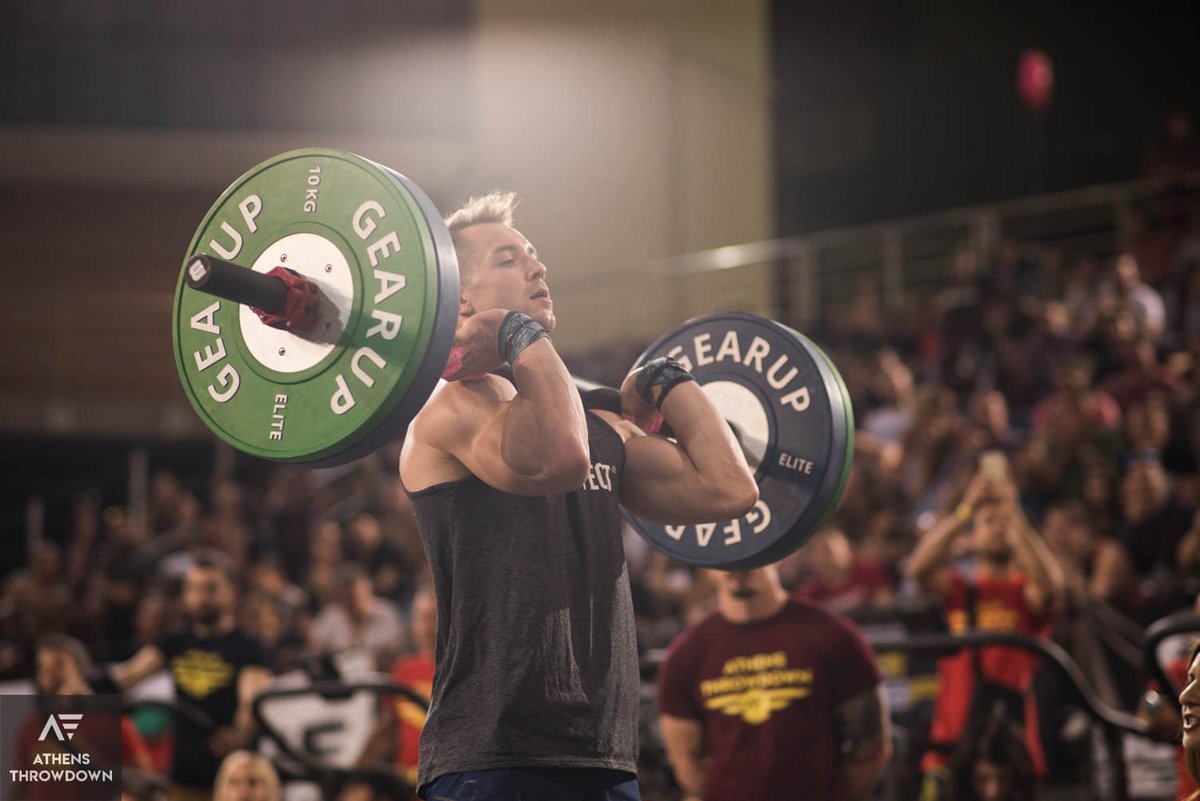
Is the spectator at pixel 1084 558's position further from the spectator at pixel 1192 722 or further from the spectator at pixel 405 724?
the spectator at pixel 1192 722

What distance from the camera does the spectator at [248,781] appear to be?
5.28 metres

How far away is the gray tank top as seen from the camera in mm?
2502

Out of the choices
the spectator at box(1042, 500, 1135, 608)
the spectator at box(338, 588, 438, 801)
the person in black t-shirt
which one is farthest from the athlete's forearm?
the person in black t-shirt

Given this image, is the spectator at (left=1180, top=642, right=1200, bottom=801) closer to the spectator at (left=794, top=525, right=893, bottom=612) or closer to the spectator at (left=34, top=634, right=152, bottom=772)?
the spectator at (left=794, top=525, right=893, bottom=612)

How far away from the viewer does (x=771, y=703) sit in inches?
170

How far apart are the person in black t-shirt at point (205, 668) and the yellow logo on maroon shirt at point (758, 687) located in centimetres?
252

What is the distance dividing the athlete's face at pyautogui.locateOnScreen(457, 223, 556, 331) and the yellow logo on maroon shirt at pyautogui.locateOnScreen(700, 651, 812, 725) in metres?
1.89

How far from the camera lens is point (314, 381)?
8.41 feet

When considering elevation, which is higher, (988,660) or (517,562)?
(517,562)

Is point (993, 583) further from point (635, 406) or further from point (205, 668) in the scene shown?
point (205, 668)

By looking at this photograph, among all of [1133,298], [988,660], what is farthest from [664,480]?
[1133,298]

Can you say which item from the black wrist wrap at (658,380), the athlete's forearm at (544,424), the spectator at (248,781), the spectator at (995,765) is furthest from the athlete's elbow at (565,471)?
the spectator at (248,781)

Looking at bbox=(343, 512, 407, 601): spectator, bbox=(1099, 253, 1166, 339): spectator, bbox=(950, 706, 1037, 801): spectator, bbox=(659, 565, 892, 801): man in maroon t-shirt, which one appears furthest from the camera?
bbox=(343, 512, 407, 601): spectator

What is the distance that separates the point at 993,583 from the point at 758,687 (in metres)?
1.58
